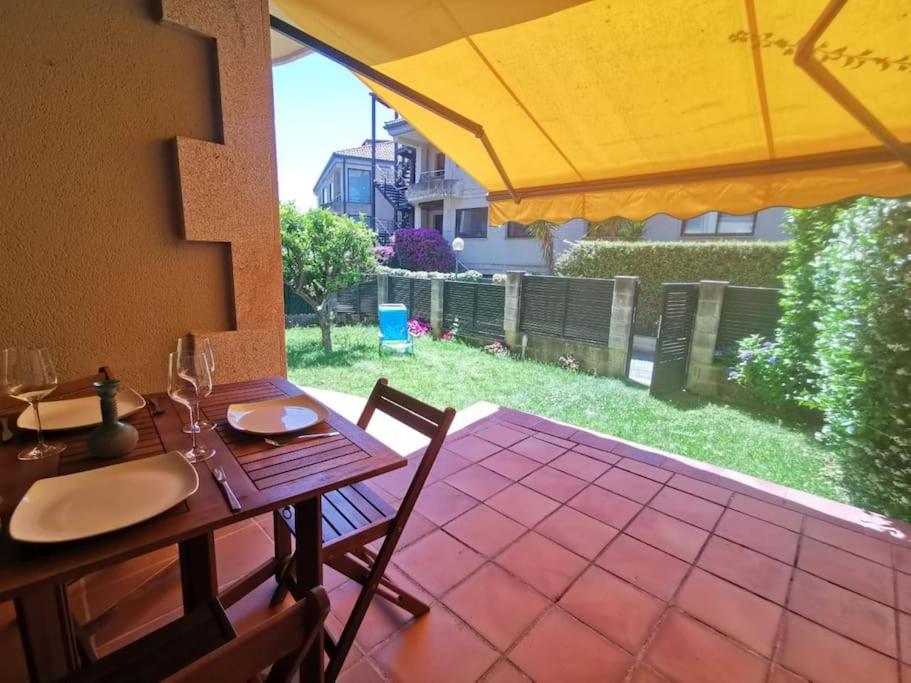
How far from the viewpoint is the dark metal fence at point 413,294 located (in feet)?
31.8

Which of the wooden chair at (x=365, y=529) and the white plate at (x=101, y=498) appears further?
the wooden chair at (x=365, y=529)

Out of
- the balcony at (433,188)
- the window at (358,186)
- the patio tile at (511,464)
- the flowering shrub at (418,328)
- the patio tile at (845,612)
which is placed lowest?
the patio tile at (845,612)

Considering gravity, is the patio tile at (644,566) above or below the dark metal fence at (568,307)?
below

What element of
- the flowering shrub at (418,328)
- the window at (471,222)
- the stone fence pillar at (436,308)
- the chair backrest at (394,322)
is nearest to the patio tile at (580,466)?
the chair backrest at (394,322)

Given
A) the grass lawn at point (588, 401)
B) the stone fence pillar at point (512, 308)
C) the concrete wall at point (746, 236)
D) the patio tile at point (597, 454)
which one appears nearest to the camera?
the patio tile at point (597, 454)

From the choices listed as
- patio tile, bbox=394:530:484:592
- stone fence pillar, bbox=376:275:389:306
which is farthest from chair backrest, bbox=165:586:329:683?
stone fence pillar, bbox=376:275:389:306

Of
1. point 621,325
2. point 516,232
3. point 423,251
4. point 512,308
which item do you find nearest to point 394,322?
point 512,308

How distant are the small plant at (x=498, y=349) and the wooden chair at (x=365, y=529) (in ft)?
20.3

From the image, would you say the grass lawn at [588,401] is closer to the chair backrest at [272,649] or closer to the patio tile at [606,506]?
the patio tile at [606,506]

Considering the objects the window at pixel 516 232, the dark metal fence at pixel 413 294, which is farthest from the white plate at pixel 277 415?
the window at pixel 516 232

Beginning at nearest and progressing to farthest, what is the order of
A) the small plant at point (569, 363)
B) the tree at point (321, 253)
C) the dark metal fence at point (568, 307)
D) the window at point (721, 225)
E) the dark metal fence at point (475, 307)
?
the dark metal fence at point (568, 307), the small plant at point (569, 363), the tree at point (321, 253), the dark metal fence at point (475, 307), the window at point (721, 225)

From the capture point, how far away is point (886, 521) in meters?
2.72

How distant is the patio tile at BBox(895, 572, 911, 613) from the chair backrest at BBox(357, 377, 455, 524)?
2410 mm

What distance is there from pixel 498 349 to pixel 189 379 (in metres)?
7.10
